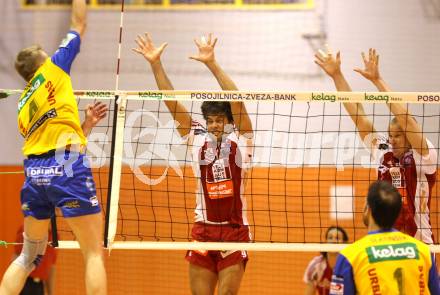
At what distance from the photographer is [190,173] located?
1088 centimetres

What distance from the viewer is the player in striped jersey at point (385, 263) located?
4.34 metres

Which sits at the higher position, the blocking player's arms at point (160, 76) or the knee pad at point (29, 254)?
the blocking player's arms at point (160, 76)

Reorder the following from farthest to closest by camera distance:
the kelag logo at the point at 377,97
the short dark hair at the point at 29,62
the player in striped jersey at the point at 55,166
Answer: the kelag logo at the point at 377,97
the short dark hair at the point at 29,62
the player in striped jersey at the point at 55,166

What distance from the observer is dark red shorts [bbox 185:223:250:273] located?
6.67 meters

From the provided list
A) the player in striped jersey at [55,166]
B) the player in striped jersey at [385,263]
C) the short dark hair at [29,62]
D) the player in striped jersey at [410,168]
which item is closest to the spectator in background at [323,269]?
the player in striped jersey at [410,168]

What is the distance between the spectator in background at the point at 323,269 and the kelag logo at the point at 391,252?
4.76 m

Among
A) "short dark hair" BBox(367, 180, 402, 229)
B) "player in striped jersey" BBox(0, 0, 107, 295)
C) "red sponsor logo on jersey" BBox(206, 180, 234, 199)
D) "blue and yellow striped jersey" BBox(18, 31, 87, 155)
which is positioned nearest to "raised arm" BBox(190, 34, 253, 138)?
"red sponsor logo on jersey" BBox(206, 180, 234, 199)

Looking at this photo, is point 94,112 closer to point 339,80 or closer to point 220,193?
point 220,193

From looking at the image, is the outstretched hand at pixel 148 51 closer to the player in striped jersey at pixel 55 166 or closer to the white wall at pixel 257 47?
the player in striped jersey at pixel 55 166

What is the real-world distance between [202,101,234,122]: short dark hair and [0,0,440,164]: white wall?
429cm

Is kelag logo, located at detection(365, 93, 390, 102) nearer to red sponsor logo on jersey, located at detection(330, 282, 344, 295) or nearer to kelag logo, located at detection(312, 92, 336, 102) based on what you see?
kelag logo, located at detection(312, 92, 336, 102)

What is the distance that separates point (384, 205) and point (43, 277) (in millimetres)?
6991

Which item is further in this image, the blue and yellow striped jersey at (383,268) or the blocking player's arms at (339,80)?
the blocking player's arms at (339,80)

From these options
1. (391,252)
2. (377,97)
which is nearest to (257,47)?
(377,97)
